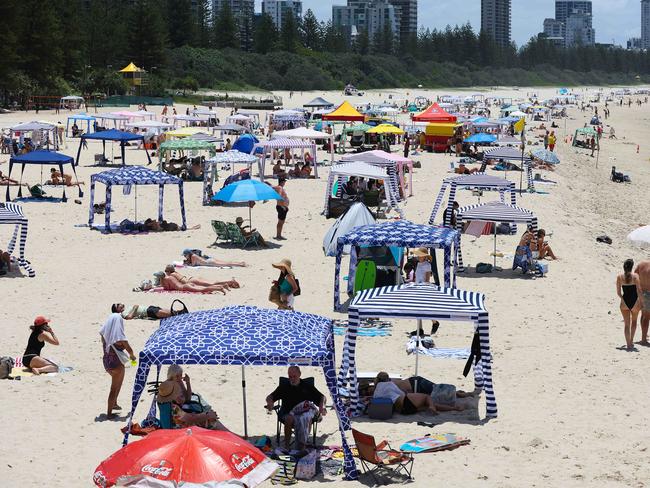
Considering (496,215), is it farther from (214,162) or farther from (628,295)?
(214,162)

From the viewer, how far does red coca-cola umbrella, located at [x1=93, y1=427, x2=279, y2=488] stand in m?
7.15

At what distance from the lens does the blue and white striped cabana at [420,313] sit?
10711 millimetres

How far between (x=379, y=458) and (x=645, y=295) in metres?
5.90

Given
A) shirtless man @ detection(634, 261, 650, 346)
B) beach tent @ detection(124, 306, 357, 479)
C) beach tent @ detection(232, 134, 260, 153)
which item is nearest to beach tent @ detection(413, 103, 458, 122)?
beach tent @ detection(232, 134, 260, 153)

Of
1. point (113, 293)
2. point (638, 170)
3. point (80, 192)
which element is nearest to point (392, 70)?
point (638, 170)

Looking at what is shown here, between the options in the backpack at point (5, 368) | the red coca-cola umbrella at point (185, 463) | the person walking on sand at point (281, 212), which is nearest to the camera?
the red coca-cola umbrella at point (185, 463)

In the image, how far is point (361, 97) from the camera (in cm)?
10381

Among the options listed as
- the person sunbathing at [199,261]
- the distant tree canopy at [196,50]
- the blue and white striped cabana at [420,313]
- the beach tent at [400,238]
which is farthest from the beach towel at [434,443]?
the distant tree canopy at [196,50]

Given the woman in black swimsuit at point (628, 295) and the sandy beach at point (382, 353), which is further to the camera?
the woman in black swimsuit at point (628, 295)

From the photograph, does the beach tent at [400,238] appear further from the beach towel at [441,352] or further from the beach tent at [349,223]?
the beach tent at [349,223]

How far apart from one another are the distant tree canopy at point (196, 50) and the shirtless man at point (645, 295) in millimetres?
50965

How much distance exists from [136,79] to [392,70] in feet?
260

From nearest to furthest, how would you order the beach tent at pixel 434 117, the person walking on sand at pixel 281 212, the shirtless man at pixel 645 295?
the shirtless man at pixel 645 295
the person walking on sand at pixel 281 212
the beach tent at pixel 434 117

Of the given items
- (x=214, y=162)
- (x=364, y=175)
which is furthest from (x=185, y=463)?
(x=214, y=162)
